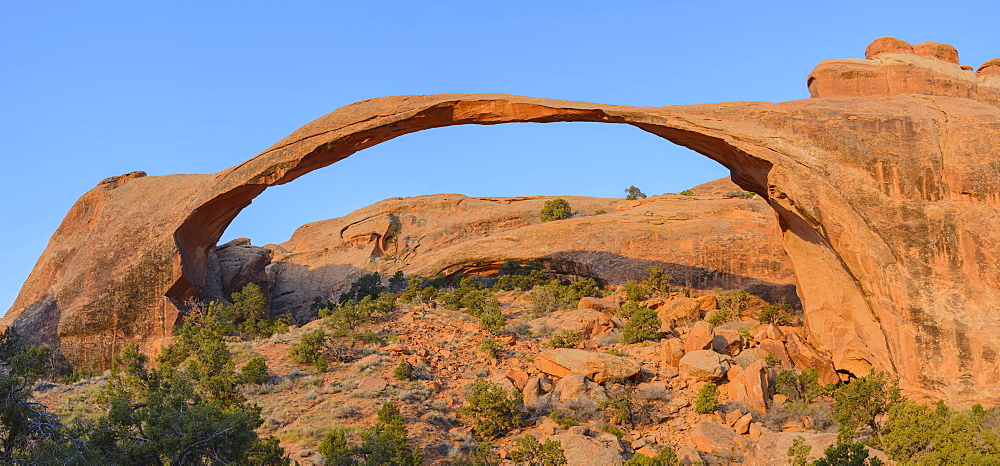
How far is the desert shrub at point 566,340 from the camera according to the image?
21375 mm

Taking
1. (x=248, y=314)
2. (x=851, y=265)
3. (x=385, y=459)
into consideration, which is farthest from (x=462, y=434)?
(x=248, y=314)

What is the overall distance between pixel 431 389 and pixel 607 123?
8.03 m

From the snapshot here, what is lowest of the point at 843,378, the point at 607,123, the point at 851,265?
the point at 843,378

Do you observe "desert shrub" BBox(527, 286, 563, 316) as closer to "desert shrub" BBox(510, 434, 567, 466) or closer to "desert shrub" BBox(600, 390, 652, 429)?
"desert shrub" BBox(600, 390, 652, 429)

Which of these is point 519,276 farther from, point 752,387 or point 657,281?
point 752,387

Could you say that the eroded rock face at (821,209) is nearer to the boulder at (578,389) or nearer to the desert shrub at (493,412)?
the boulder at (578,389)

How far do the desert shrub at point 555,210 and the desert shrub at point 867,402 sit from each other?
900 inches

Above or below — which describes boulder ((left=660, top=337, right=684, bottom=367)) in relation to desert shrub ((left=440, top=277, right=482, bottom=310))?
below

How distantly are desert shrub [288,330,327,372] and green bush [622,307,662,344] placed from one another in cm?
776

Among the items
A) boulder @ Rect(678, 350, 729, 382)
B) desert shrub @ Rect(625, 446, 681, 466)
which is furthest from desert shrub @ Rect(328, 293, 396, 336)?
desert shrub @ Rect(625, 446, 681, 466)

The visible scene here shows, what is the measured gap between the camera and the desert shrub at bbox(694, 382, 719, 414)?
1697cm

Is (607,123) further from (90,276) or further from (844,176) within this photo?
Answer: (90,276)

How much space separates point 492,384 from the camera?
1734cm

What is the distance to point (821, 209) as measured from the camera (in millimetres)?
17562
